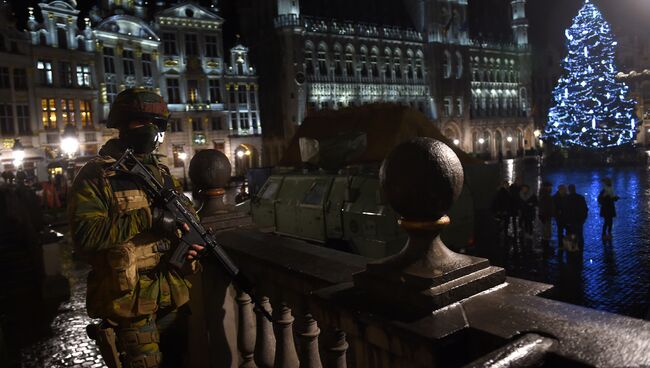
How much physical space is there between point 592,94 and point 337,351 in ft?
120

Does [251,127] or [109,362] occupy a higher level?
[251,127]

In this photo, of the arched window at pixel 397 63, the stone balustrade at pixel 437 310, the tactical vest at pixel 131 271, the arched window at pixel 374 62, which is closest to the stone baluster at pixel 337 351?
the stone balustrade at pixel 437 310

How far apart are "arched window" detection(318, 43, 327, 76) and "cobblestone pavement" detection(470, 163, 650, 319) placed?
109ft

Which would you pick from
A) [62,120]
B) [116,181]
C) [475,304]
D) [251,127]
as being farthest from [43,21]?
[475,304]

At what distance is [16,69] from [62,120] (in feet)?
13.1

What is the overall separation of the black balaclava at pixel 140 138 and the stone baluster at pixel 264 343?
55.2 inches

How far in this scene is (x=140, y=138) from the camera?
326cm

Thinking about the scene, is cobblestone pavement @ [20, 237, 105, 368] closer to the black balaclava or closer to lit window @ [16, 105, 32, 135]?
the black balaclava

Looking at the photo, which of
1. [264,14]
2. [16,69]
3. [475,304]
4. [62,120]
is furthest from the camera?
[264,14]

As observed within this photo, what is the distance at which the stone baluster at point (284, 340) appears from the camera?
3018 millimetres

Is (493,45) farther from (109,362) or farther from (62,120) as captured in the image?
(109,362)

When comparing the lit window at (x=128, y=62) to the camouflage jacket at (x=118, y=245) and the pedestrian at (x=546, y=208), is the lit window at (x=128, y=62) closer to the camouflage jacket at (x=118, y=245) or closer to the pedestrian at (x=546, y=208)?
the pedestrian at (x=546, y=208)

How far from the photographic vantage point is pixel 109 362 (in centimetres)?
312

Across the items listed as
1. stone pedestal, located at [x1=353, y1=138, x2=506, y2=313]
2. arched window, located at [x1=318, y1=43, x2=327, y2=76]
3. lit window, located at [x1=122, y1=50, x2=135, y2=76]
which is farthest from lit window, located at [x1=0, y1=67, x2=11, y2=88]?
stone pedestal, located at [x1=353, y1=138, x2=506, y2=313]
